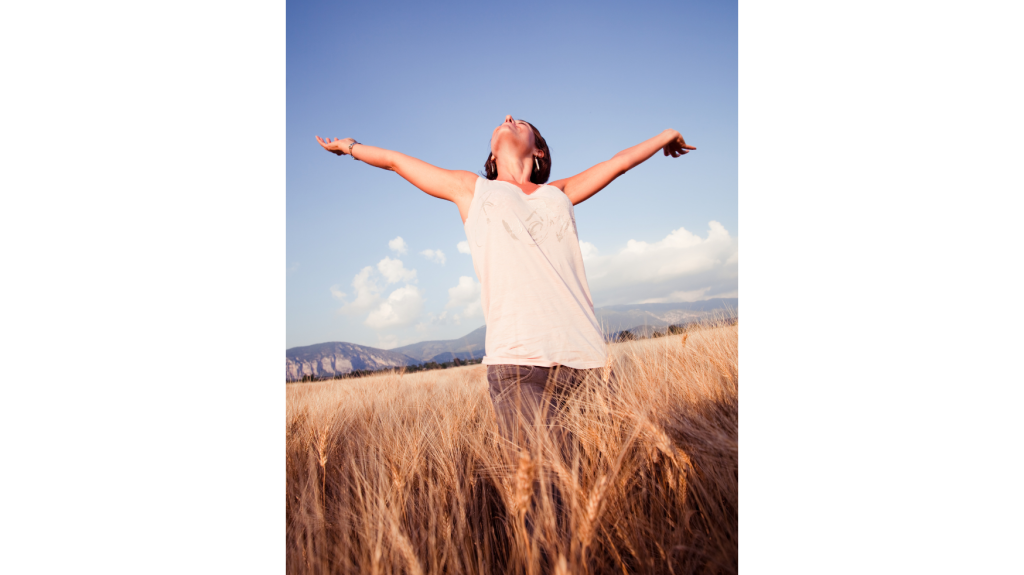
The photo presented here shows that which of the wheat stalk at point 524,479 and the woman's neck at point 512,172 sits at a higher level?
the woman's neck at point 512,172

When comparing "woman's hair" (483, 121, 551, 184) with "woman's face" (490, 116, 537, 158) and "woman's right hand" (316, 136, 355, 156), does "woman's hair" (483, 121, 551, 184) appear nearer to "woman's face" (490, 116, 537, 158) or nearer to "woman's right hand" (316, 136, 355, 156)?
"woman's face" (490, 116, 537, 158)

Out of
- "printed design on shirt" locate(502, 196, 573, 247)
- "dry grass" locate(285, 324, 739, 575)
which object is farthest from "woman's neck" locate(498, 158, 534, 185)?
"dry grass" locate(285, 324, 739, 575)

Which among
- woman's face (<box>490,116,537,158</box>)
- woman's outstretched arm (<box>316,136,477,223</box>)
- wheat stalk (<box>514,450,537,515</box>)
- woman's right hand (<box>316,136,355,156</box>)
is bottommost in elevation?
wheat stalk (<box>514,450,537,515</box>)

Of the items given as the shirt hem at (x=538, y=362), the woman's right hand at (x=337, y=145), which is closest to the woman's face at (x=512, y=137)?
the woman's right hand at (x=337, y=145)

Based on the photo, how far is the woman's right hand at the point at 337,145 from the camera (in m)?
1.57

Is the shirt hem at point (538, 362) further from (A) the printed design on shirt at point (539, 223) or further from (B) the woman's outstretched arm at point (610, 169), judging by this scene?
(B) the woman's outstretched arm at point (610, 169)

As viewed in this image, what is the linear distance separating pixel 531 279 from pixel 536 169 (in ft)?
2.91

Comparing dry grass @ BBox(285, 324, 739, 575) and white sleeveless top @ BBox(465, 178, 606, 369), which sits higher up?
white sleeveless top @ BBox(465, 178, 606, 369)

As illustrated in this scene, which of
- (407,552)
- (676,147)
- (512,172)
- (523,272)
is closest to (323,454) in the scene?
(407,552)

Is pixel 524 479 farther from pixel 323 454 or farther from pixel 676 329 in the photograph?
pixel 676 329

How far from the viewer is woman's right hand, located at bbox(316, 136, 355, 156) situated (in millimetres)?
1565

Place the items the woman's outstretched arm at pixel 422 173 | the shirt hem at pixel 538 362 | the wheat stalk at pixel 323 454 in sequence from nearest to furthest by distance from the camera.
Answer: the wheat stalk at pixel 323 454, the shirt hem at pixel 538 362, the woman's outstretched arm at pixel 422 173

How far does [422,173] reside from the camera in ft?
5.11
